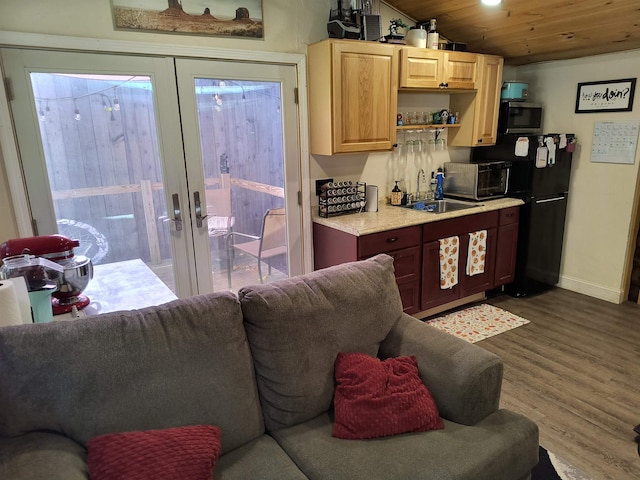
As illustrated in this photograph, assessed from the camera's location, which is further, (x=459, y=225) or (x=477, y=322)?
(x=477, y=322)

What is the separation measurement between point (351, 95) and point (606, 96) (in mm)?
2329

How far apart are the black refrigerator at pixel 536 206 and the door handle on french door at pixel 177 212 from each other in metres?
2.86

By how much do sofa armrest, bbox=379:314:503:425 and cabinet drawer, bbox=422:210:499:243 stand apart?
1511 millimetres

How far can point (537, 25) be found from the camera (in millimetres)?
3232

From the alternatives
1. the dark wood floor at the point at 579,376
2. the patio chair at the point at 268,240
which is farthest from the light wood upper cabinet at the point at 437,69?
the dark wood floor at the point at 579,376

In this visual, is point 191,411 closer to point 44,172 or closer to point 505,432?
point 505,432

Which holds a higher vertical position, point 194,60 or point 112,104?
point 194,60

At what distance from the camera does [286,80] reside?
10.1ft

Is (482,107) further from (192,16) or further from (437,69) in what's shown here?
(192,16)

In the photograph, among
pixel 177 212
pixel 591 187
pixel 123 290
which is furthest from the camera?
pixel 591 187

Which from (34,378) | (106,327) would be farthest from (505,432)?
(34,378)

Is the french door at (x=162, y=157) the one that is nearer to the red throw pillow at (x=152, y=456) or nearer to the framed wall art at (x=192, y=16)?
the framed wall art at (x=192, y=16)

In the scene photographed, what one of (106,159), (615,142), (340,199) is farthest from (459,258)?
(106,159)

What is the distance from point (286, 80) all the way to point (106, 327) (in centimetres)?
223
